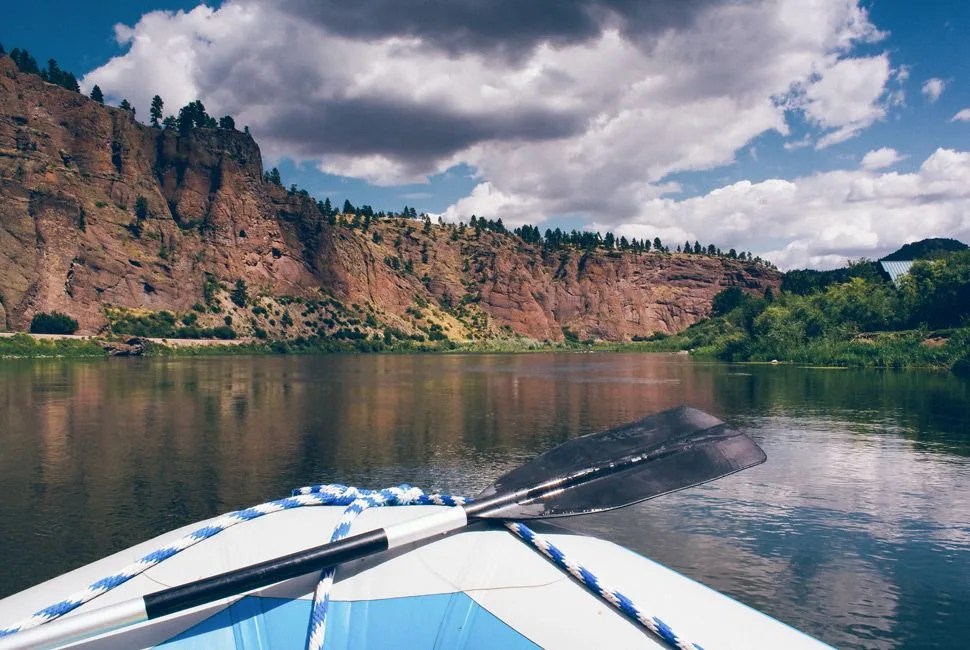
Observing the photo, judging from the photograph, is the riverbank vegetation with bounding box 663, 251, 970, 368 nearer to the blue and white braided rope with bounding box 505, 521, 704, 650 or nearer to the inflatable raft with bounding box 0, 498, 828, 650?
the inflatable raft with bounding box 0, 498, 828, 650

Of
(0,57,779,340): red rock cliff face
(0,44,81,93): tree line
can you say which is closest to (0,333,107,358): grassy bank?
(0,57,779,340): red rock cliff face

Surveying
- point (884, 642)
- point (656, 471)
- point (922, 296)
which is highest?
point (922, 296)

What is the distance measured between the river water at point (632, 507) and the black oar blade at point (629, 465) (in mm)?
2237

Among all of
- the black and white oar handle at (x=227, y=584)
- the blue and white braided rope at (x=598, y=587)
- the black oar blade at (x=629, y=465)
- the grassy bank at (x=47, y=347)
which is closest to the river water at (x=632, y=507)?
the black oar blade at (x=629, y=465)

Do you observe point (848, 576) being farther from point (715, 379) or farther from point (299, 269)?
point (299, 269)

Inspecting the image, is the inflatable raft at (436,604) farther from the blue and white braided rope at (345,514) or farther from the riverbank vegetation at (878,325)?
the riverbank vegetation at (878,325)

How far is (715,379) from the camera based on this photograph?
3406cm

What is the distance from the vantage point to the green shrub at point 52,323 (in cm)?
7450

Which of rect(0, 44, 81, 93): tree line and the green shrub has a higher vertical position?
rect(0, 44, 81, 93): tree line

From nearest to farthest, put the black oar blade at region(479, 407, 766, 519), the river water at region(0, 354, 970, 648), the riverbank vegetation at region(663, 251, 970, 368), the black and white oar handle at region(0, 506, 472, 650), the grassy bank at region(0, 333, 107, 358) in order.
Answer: the black and white oar handle at region(0, 506, 472, 650) → the black oar blade at region(479, 407, 766, 519) → the river water at region(0, 354, 970, 648) → the riverbank vegetation at region(663, 251, 970, 368) → the grassy bank at region(0, 333, 107, 358)

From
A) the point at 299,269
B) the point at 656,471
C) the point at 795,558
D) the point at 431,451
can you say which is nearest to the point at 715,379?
the point at 431,451

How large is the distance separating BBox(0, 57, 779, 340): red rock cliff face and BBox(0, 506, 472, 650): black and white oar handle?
85466 millimetres

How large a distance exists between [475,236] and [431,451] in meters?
147

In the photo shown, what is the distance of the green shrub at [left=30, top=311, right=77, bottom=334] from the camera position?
7450 centimetres
